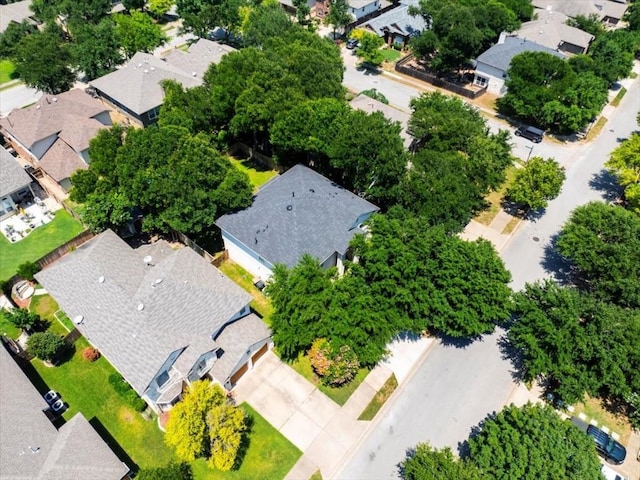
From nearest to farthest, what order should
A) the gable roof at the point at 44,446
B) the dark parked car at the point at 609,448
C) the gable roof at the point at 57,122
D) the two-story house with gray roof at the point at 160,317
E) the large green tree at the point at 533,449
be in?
the large green tree at the point at 533,449
the gable roof at the point at 44,446
the dark parked car at the point at 609,448
the two-story house with gray roof at the point at 160,317
the gable roof at the point at 57,122

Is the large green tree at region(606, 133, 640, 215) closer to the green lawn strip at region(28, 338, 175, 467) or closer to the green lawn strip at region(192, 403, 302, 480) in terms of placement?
the green lawn strip at region(192, 403, 302, 480)

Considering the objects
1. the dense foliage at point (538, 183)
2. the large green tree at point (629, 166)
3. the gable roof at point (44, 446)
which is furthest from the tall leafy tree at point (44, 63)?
the large green tree at point (629, 166)

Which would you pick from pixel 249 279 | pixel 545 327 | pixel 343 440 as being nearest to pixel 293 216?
pixel 249 279

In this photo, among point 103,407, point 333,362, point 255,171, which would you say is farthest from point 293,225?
point 103,407

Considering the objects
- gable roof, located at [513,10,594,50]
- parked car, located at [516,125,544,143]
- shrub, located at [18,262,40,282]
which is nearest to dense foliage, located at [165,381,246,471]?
shrub, located at [18,262,40,282]

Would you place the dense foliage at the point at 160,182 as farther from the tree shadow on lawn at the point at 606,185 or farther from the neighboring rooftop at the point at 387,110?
the tree shadow on lawn at the point at 606,185
